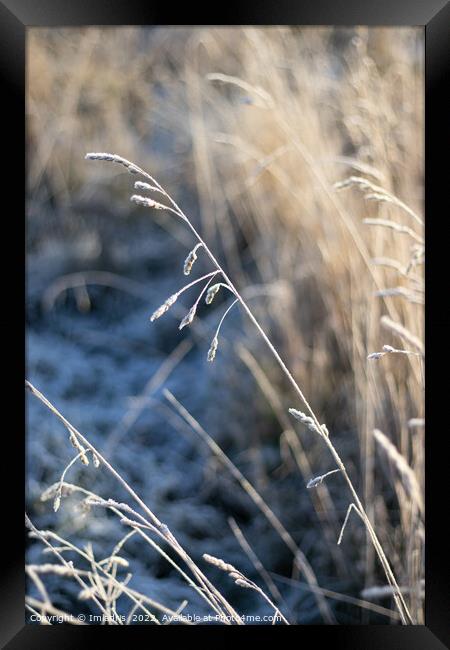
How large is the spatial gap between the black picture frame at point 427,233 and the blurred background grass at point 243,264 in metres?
0.08

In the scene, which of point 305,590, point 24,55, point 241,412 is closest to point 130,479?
point 241,412

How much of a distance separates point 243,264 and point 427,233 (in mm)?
687

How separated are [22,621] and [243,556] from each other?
0.42 metres

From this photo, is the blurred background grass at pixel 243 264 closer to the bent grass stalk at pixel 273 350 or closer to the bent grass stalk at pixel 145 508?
the bent grass stalk at pixel 273 350

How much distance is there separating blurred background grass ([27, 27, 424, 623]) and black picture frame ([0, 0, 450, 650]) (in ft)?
0.27

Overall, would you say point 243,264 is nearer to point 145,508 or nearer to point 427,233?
point 427,233

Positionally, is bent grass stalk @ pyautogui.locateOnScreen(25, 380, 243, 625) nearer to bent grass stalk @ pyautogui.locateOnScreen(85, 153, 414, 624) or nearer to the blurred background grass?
bent grass stalk @ pyautogui.locateOnScreen(85, 153, 414, 624)

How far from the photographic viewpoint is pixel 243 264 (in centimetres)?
155

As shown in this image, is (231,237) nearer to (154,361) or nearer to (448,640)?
(154,361)

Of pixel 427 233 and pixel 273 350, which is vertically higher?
pixel 427 233

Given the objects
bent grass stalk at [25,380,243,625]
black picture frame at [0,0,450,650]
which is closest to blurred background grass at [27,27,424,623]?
black picture frame at [0,0,450,650]

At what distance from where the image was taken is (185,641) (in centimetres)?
88

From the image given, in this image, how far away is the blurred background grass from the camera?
1187mm

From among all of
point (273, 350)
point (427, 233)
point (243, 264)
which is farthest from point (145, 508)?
point (243, 264)
